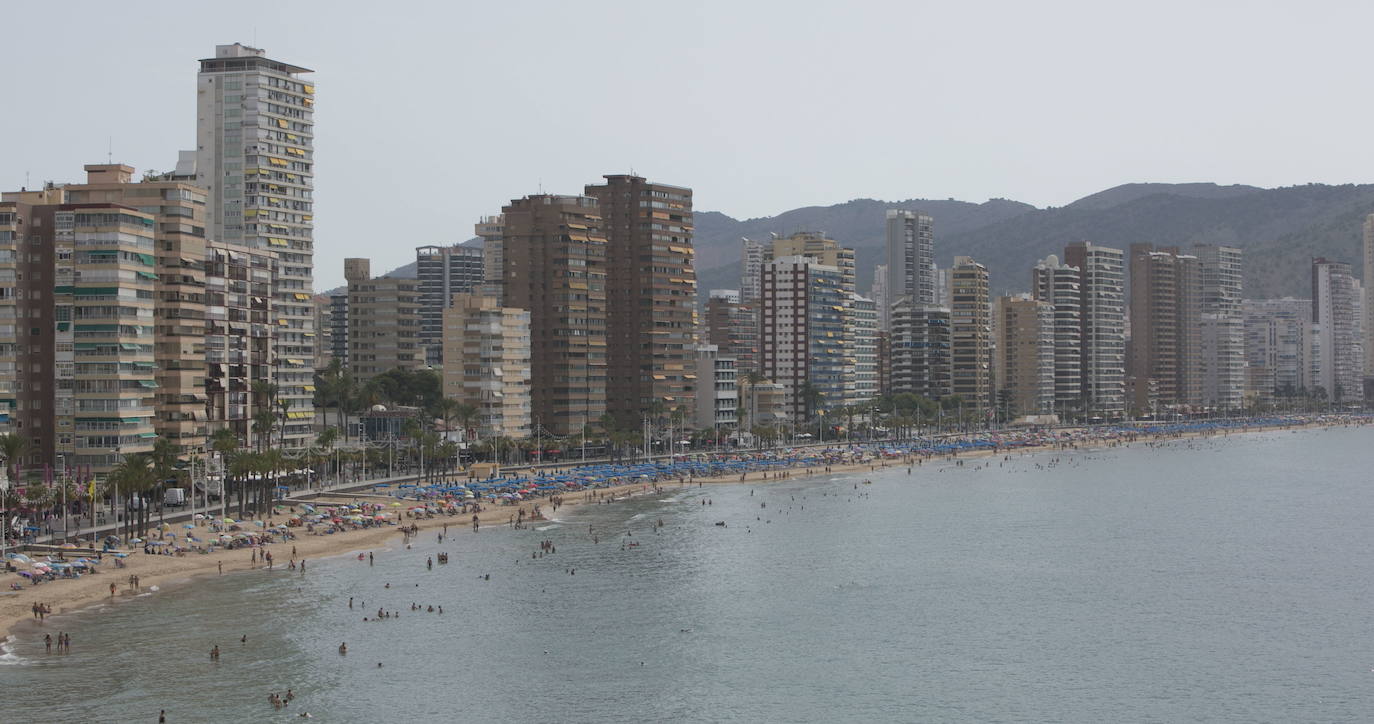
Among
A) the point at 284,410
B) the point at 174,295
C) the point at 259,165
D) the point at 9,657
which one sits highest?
the point at 259,165

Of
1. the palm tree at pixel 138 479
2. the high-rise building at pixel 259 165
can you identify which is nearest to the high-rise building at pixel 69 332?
the palm tree at pixel 138 479

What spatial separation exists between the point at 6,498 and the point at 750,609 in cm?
5572

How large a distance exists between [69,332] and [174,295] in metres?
13.0

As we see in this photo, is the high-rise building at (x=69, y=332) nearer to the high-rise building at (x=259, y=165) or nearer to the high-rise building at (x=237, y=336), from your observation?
the high-rise building at (x=237, y=336)

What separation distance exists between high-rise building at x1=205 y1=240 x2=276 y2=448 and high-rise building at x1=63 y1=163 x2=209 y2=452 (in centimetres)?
302

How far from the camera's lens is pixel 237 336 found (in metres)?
153

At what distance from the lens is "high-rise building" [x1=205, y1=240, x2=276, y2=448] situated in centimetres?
14825

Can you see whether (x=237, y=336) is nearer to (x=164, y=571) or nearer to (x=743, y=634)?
(x=164, y=571)

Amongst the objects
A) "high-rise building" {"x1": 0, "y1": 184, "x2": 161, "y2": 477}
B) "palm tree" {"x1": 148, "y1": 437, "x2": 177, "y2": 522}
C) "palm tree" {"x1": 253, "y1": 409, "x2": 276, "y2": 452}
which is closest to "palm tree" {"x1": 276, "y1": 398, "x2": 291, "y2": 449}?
"palm tree" {"x1": 253, "y1": 409, "x2": 276, "y2": 452}

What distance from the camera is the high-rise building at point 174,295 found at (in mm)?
141500

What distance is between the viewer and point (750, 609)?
101 metres

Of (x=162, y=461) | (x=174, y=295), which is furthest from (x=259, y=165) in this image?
(x=162, y=461)

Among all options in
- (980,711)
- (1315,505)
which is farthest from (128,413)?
(1315,505)

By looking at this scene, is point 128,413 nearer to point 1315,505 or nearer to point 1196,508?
point 1196,508
